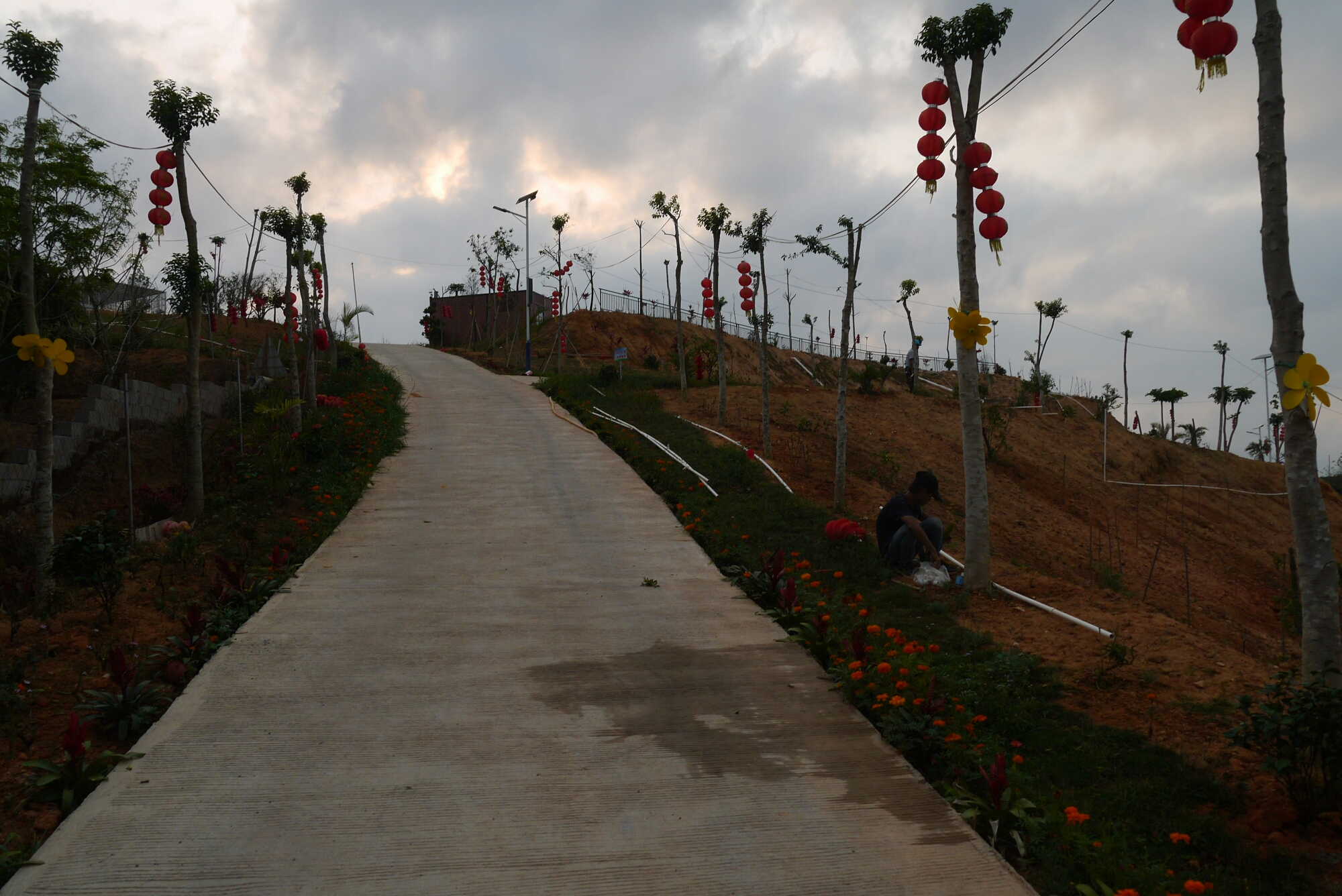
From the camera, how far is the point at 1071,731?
173 inches

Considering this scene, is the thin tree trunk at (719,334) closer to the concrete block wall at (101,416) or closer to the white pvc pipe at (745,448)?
the white pvc pipe at (745,448)

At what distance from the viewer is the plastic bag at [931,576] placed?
724 cm

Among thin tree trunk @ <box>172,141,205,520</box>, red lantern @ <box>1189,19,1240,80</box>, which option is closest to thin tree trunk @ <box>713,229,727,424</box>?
thin tree trunk @ <box>172,141,205,520</box>

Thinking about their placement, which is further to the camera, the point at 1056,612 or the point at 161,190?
the point at 161,190

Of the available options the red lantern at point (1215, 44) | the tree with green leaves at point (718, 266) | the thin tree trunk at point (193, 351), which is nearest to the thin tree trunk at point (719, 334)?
the tree with green leaves at point (718, 266)

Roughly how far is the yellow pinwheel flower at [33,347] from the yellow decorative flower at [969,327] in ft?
22.5

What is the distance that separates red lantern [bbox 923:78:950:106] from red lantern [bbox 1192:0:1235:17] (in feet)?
8.96

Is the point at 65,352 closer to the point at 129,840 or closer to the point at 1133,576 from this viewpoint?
the point at 129,840

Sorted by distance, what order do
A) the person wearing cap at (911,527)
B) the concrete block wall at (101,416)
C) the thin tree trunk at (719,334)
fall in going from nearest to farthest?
1. the person wearing cap at (911,527)
2. the concrete block wall at (101,416)
3. the thin tree trunk at (719,334)

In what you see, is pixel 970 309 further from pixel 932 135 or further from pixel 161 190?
pixel 161 190

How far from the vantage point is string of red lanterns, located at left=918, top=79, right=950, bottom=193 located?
7.00m

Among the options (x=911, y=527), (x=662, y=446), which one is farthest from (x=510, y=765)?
(x=662, y=446)

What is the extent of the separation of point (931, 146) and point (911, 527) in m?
3.23

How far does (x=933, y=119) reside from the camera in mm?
→ 7016
